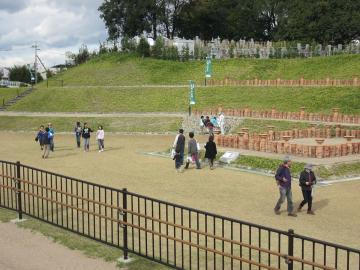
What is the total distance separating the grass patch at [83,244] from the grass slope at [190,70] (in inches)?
1415

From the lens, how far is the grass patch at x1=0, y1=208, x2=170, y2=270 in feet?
26.2

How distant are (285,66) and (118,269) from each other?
43640mm

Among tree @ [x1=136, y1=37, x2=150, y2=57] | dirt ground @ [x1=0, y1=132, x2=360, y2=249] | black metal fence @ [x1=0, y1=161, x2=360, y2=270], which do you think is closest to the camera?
black metal fence @ [x1=0, y1=161, x2=360, y2=270]

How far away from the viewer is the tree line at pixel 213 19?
64562mm

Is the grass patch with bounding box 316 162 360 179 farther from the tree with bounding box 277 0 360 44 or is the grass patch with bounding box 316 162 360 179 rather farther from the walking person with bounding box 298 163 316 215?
the tree with bounding box 277 0 360 44

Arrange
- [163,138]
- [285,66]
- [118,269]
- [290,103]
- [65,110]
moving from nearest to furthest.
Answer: [118,269], [163,138], [290,103], [65,110], [285,66]

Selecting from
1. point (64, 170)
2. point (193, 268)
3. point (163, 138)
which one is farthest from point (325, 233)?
point (163, 138)

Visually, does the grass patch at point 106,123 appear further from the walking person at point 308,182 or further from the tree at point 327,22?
the tree at point 327,22

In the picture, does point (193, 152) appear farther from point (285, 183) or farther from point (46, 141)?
point (46, 141)

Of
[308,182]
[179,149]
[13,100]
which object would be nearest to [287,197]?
[308,182]

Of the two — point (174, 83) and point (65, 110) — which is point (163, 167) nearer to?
point (65, 110)

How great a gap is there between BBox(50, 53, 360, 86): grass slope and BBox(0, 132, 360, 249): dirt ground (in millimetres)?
24616

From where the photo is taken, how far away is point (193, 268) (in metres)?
7.99

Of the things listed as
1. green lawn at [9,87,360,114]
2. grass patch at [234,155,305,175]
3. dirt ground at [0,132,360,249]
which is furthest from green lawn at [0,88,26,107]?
grass patch at [234,155,305,175]
